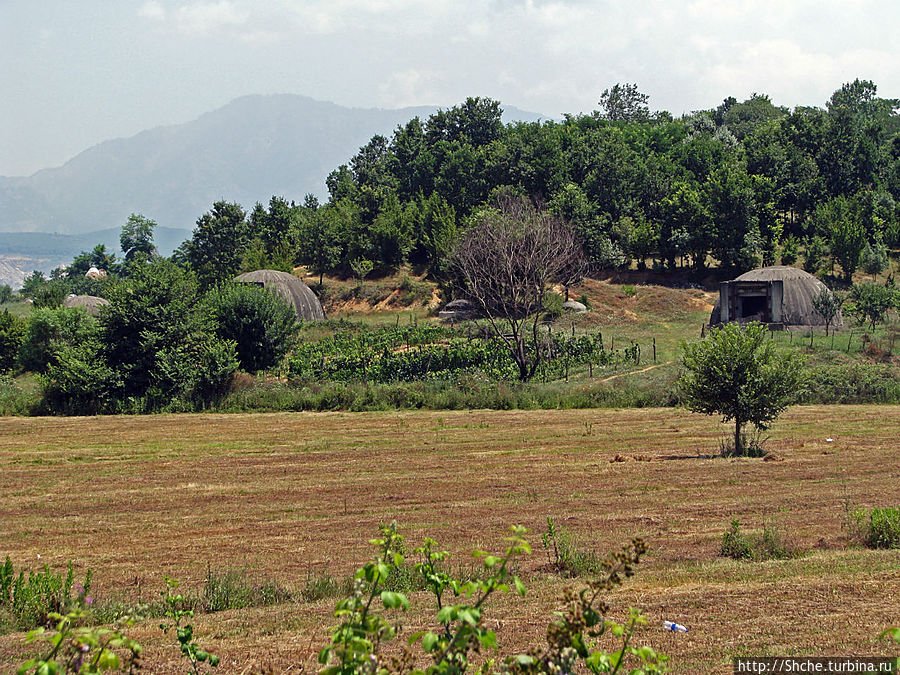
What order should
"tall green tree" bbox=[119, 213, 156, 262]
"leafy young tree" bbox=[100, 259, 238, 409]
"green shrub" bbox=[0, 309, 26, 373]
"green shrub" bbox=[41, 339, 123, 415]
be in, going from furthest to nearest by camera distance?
"tall green tree" bbox=[119, 213, 156, 262], "green shrub" bbox=[0, 309, 26, 373], "leafy young tree" bbox=[100, 259, 238, 409], "green shrub" bbox=[41, 339, 123, 415]

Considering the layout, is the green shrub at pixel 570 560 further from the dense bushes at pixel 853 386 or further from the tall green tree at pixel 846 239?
the tall green tree at pixel 846 239

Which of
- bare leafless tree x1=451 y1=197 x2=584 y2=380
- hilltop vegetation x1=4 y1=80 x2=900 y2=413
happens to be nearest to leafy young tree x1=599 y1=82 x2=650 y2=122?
hilltop vegetation x1=4 y1=80 x2=900 y2=413

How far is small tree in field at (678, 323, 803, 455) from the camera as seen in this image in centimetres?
2097

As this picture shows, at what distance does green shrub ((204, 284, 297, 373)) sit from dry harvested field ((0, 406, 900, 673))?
9155 mm

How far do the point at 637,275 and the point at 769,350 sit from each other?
49.6m

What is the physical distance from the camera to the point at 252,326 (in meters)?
39.6

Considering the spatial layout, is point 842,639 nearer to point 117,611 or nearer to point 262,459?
point 117,611

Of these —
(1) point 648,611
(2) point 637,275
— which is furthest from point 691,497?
(2) point 637,275

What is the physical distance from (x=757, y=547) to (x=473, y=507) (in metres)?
5.68

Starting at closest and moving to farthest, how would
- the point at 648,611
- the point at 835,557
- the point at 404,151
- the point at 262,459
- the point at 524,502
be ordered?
the point at 648,611 → the point at 835,557 → the point at 524,502 → the point at 262,459 → the point at 404,151

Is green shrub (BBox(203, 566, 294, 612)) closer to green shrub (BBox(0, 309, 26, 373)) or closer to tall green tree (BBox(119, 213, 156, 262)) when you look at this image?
green shrub (BBox(0, 309, 26, 373))

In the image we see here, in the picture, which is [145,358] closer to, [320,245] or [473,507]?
[473,507]

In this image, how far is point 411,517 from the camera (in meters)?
15.7

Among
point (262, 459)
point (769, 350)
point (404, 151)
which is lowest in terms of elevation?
point (262, 459)
